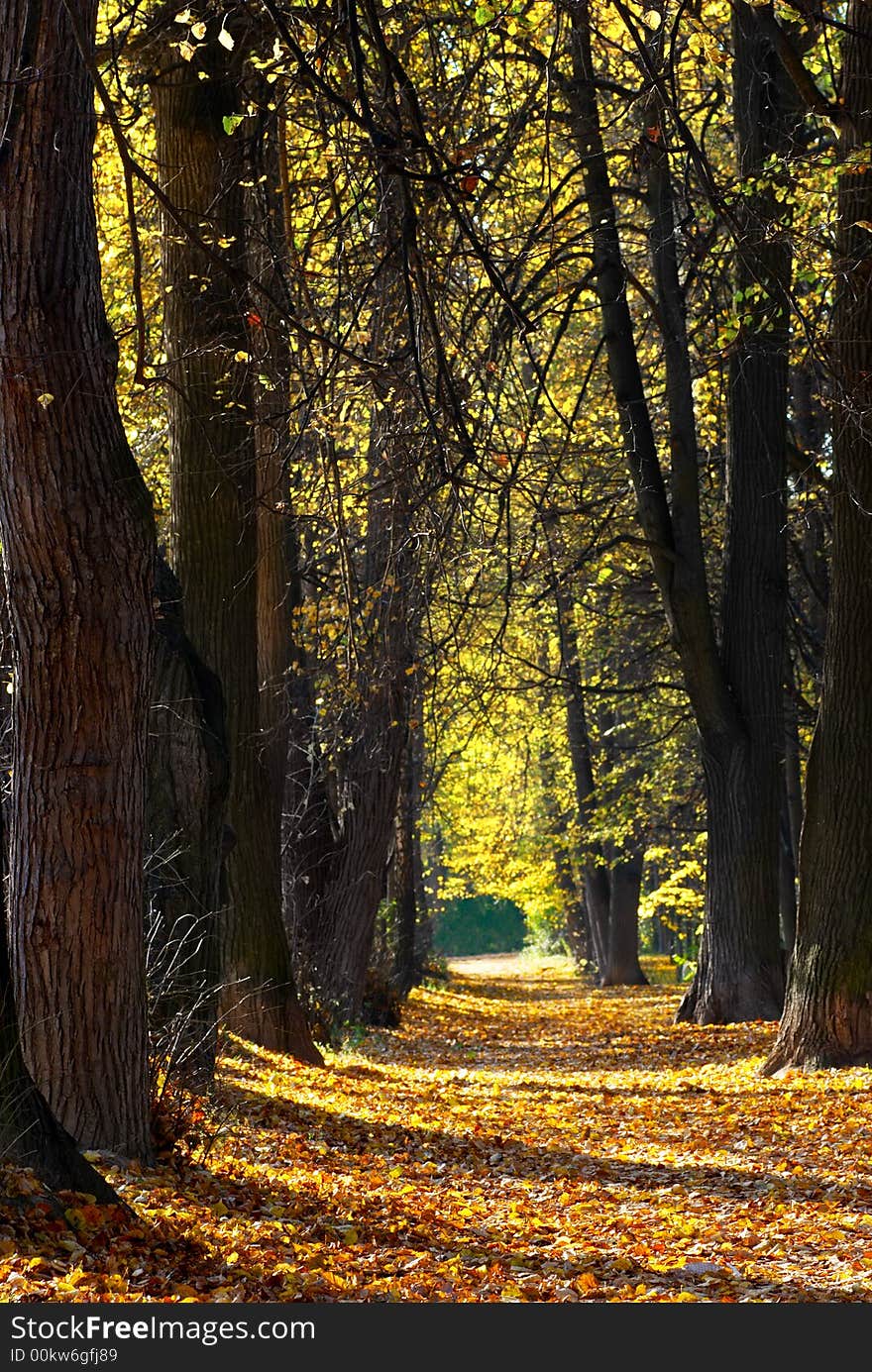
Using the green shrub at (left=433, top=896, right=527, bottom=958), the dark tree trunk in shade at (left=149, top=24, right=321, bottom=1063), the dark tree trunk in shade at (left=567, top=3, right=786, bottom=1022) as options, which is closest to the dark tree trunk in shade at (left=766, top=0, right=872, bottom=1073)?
the dark tree trunk in shade at (left=567, top=3, right=786, bottom=1022)

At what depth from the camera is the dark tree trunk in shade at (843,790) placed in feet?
31.3

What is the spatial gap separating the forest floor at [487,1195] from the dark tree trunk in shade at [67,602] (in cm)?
69

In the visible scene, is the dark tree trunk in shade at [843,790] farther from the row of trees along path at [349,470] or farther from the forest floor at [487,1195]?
the forest floor at [487,1195]

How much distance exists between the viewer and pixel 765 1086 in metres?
10.0

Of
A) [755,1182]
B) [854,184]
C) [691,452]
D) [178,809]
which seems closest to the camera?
[755,1182]

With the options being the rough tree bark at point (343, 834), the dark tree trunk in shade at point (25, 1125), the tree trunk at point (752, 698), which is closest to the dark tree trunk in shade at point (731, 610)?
the tree trunk at point (752, 698)

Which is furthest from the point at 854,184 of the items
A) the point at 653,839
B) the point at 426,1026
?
the point at 653,839

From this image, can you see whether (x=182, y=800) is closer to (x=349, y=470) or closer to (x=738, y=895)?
(x=349, y=470)

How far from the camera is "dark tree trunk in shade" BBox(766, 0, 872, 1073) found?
376 inches

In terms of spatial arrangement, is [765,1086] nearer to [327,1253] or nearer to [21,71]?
[327,1253]

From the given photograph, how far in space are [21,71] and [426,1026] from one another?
52.3ft

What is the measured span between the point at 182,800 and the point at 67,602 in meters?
2.81

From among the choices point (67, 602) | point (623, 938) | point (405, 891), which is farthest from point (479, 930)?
point (67, 602)

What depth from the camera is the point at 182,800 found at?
27.0 feet
